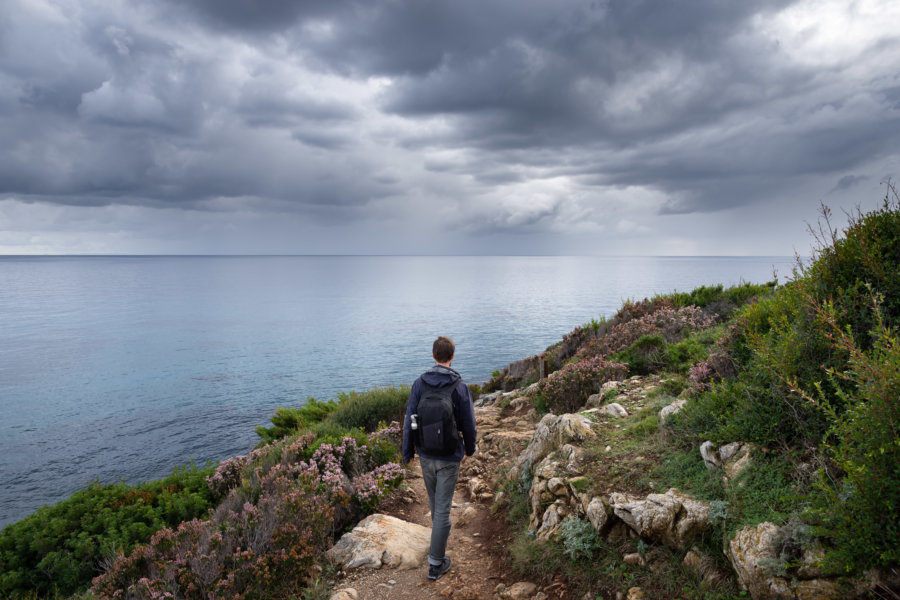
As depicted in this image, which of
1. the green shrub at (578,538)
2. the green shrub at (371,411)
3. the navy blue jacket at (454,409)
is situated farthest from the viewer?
the green shrub at (371,411)

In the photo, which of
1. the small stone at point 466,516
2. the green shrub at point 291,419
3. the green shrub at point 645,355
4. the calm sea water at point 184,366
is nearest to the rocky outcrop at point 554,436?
the small stone at point 466,516

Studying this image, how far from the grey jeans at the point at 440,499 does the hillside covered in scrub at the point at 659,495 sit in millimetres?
407

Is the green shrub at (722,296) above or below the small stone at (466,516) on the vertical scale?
above

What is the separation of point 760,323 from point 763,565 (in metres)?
4.06

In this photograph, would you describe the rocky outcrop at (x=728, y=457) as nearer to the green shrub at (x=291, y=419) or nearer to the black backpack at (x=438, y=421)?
the black backpack at (x=438, y=421)

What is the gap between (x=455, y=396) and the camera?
559 cm

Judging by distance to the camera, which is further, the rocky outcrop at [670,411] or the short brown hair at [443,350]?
the rocky outcrop at [670,411]

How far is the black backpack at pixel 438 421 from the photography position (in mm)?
5418

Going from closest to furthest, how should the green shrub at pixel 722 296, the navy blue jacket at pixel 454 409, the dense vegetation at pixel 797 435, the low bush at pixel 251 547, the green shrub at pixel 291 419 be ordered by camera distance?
the dense vegetation at pixel 797 435
the navy blue jacket at pixel 454 409
the low bush at pixel 251 547
the green shrub at pixel 722 296
the green shrub at pixel 291 419

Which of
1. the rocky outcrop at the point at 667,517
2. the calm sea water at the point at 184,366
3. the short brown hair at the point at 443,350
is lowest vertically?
the calm sea water at the point at 184,366

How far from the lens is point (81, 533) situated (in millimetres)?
8758

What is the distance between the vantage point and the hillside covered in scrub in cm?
348

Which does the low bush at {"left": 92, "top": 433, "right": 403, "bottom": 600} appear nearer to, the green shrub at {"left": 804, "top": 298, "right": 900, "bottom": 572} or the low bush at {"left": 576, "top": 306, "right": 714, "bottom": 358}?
the green shrub at {"left": 804, "top": 298, "right": 900, "bottom": 572}

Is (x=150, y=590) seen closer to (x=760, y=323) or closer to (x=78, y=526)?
(x=78, y=526)
